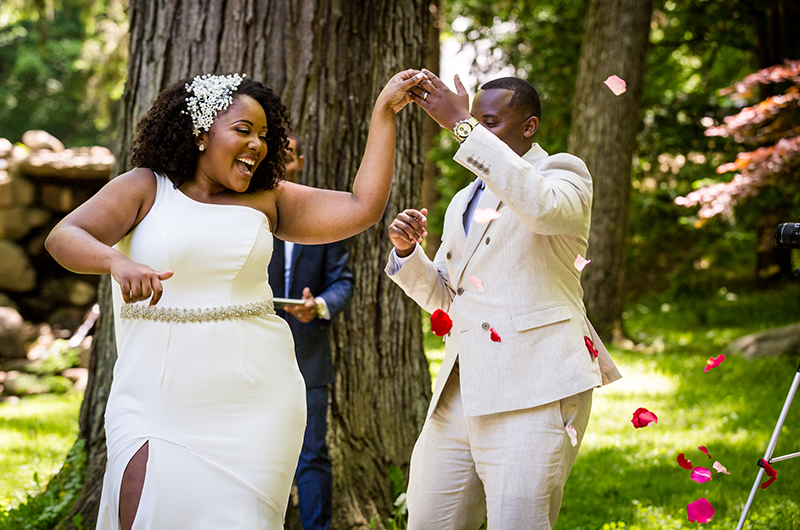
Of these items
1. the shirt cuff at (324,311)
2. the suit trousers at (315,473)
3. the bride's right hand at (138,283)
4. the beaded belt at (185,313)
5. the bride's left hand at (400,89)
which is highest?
the bride's left hand at (400,89)

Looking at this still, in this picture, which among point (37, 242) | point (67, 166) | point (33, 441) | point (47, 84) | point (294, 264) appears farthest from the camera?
point (47, 84)

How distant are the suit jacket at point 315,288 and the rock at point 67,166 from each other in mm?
7671

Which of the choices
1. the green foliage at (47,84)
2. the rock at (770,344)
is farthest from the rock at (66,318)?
the green foliage at (47,84)

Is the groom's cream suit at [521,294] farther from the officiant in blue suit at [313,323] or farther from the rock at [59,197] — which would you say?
the rock at [59,197]

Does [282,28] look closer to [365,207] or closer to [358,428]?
[365,207]

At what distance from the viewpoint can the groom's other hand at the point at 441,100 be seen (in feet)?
7.70

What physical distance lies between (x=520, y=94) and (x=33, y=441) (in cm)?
579

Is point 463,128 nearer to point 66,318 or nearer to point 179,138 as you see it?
point 179,138

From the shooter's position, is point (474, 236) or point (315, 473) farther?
point (315, 473)

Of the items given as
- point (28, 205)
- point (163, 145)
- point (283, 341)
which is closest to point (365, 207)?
point (283, 341)

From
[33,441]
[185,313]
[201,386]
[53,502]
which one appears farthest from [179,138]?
[33,441]

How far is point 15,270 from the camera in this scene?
10336 mm

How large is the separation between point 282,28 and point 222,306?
1956 millimetres

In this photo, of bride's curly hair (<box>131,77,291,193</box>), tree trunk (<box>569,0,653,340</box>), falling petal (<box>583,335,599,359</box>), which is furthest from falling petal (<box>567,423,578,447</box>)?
tree trunk (<box>569,0,653,340</box>)
